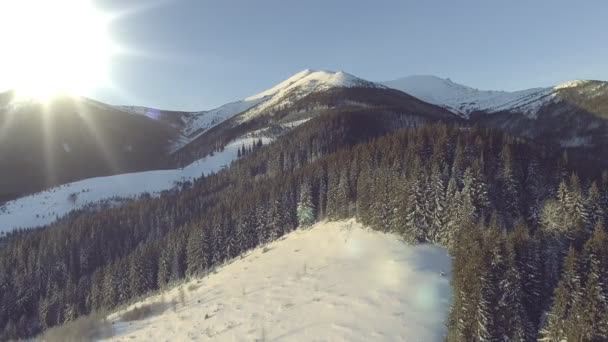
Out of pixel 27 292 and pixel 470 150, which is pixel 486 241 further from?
pixel 27 292

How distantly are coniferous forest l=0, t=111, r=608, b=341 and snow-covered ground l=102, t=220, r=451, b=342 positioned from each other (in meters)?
2.44

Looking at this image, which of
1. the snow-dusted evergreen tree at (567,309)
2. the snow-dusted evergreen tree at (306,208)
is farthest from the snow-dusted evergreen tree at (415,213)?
the snow-dusted evergreen tree at (306,208)

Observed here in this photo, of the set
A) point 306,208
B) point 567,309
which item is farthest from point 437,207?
point 306,208

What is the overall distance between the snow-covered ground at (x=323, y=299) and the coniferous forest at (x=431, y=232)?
2.44 m

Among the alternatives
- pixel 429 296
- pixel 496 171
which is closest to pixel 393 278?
pixel 429 296

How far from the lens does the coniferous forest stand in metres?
28.2

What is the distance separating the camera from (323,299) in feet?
111

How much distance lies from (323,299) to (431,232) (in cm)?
1639

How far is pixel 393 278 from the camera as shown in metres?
35.9

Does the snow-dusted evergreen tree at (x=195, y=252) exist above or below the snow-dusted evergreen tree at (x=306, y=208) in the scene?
below

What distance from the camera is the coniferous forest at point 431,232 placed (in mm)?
28156

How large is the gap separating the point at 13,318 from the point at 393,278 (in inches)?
4078

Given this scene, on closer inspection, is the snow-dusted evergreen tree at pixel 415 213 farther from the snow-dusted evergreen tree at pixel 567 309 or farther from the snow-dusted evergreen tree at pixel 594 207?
the snow-dusted evergreen tree at pixel 567 309

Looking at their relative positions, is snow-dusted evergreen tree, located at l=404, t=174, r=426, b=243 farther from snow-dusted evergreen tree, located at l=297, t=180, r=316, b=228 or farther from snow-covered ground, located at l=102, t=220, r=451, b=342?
snow-dusted evergreen tree, located at l=297, t=180, r=316, b=228
